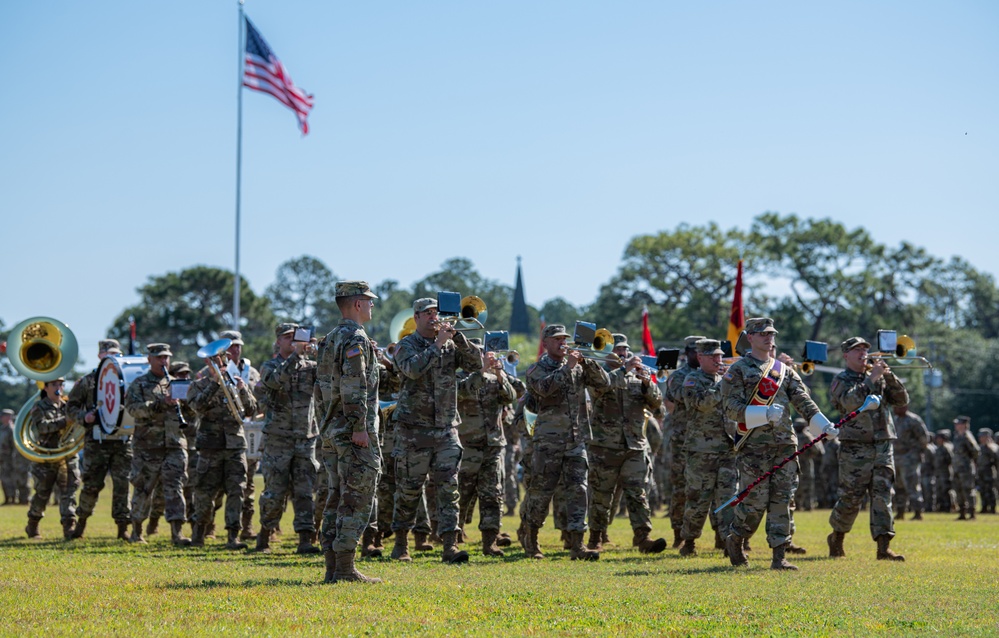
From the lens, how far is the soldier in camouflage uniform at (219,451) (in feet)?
48.6

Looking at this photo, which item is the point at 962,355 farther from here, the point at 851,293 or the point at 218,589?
the point at 218,589

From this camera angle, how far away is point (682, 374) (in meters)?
15.4

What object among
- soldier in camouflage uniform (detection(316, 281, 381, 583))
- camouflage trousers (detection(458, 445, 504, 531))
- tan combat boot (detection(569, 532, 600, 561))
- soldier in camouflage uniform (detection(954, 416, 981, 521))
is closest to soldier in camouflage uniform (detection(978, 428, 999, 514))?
soldier in camouflage uniform (detection(954, 416, 981, 521))

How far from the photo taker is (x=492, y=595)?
9.80 m

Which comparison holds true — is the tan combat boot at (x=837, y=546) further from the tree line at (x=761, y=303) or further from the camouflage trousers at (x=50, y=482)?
the tree line at (x=761, y=303)

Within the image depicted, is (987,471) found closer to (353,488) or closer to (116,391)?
(116,391)

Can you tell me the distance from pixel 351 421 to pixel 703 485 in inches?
222

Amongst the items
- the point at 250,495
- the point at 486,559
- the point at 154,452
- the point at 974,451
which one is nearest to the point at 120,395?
the point at 154,452

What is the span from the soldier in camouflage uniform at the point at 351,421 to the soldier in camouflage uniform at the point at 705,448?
490cm

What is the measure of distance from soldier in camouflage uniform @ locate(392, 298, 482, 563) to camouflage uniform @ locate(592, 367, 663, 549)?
254 centimetres

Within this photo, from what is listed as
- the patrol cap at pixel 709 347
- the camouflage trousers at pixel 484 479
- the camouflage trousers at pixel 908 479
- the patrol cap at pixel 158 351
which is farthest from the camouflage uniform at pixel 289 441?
the camouflage trousers at pixel 908 479

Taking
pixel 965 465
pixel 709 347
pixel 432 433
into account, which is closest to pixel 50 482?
pixel 432 433

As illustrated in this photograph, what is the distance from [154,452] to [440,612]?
795 centimetres

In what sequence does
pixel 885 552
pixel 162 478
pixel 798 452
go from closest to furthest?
1. pixel 798 452
2. pixel 885 552
3. pixel 162 478
